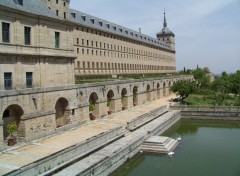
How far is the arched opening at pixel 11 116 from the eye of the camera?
71.9 ft

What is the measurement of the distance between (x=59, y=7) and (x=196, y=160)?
62.2ft

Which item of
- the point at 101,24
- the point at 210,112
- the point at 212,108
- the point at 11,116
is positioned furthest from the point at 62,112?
the point at 101,24

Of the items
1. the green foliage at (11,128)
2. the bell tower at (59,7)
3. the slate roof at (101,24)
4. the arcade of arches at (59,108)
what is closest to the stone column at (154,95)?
the arcade of arches at (59,108)

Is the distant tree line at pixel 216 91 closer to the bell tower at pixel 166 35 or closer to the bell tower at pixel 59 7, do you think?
the bell tower at pixel 59 7

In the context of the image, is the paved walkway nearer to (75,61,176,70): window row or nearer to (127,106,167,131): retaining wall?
(127,106,167,131): retaining wall

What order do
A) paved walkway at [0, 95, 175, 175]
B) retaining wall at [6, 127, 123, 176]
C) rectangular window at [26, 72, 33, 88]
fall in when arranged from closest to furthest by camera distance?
retaining wall at [6, 127, 123, 176] → paved walkway at [0, 95, 175, 175] → rectangular window at [26, 72, 33, 88]

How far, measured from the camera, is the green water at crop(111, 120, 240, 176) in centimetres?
1980

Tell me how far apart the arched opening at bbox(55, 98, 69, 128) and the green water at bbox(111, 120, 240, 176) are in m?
8.28

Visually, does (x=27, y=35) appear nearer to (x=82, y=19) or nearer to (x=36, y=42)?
(x=36, y=42)

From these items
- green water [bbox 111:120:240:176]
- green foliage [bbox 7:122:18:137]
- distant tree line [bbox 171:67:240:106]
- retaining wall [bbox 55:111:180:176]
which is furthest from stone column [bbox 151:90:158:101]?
green foliage [bbox 7:122:18:137]

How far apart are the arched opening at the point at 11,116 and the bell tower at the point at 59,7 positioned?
10904 millimetres

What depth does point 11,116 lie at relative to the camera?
22.2 metres

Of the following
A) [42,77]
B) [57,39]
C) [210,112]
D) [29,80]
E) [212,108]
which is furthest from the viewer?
[212,108]

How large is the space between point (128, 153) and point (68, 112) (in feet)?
26.7
